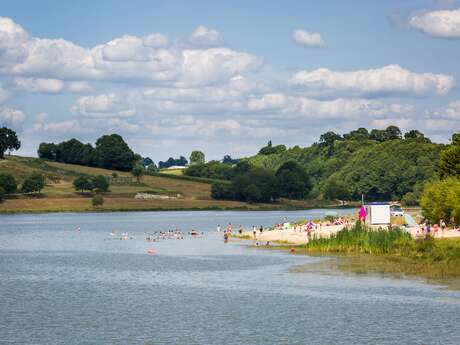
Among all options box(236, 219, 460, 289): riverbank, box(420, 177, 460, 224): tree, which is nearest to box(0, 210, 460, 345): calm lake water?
box(236, 219, 460, 289): riverbank

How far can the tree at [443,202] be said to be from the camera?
105 metres

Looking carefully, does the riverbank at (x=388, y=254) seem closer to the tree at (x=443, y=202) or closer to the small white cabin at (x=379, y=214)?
the tree at (x=443, y=202)

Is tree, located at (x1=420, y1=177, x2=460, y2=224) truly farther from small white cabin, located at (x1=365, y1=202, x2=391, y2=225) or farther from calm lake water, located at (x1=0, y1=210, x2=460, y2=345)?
calm lake water, located at (x1=0, y1=210, x2=460, y2=345)

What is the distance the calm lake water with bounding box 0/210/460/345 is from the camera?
4781 centimetres

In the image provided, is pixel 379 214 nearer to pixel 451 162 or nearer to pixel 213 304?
pixel 451 162

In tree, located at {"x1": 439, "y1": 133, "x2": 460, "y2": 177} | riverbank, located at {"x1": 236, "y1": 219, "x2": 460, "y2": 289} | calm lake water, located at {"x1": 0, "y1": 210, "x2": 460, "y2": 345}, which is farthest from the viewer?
tree, located at {"x1": 439, "y1": 133, "x2": 460, "y2": 177}

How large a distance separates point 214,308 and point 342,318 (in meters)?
8.47

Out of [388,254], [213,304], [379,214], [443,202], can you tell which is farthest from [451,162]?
[213,304]

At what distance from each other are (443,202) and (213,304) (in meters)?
56.2

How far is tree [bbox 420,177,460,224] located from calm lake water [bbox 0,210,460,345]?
979 inches

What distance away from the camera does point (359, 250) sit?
282ft

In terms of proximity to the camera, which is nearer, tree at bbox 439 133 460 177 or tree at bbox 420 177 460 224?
tree at bbox 420 177 460 224

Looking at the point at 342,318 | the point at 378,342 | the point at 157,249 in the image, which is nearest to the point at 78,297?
the point at 342,318

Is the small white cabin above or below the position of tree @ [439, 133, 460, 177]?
below
